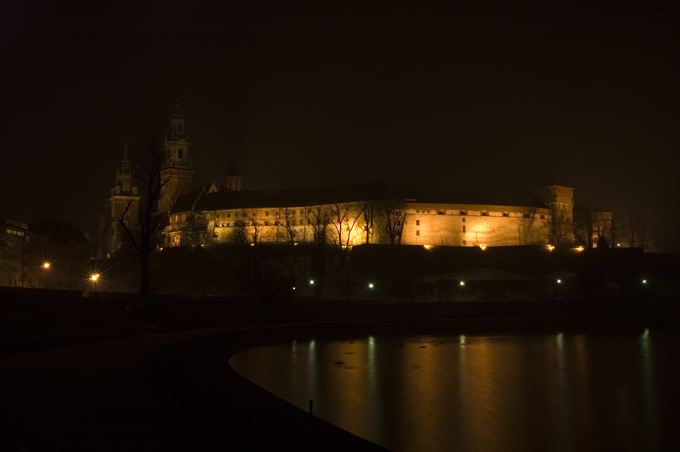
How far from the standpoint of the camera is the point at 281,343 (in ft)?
126

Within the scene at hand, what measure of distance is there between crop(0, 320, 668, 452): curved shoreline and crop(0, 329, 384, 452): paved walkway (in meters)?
0.02

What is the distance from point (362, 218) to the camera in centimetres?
8769

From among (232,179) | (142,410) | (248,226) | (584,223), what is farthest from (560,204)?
(142,410)

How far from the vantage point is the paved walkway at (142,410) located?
38.1 feet

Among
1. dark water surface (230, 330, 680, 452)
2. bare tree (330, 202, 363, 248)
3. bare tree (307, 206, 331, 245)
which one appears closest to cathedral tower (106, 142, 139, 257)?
bare tree (307, 206, 331, 245)

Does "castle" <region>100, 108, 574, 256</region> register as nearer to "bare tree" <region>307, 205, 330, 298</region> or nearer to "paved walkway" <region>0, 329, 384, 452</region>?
"bare tree" <region>307, 205, 330, 298</region>

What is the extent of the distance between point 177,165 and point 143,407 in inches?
4453

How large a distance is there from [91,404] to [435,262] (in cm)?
6184

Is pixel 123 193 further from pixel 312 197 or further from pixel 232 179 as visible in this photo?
pixel 312 197

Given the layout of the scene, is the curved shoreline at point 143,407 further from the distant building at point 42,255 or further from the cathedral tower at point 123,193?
the cathedral tower at point 123,193

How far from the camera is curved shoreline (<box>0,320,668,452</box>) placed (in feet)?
38.4

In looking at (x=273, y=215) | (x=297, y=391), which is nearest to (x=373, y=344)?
(x=297, y=391)

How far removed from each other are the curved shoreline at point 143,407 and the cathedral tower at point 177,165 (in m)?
98.0

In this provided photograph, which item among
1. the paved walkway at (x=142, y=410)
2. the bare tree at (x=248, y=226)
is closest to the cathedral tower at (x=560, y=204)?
the bare tree at (x=248, y=226)
